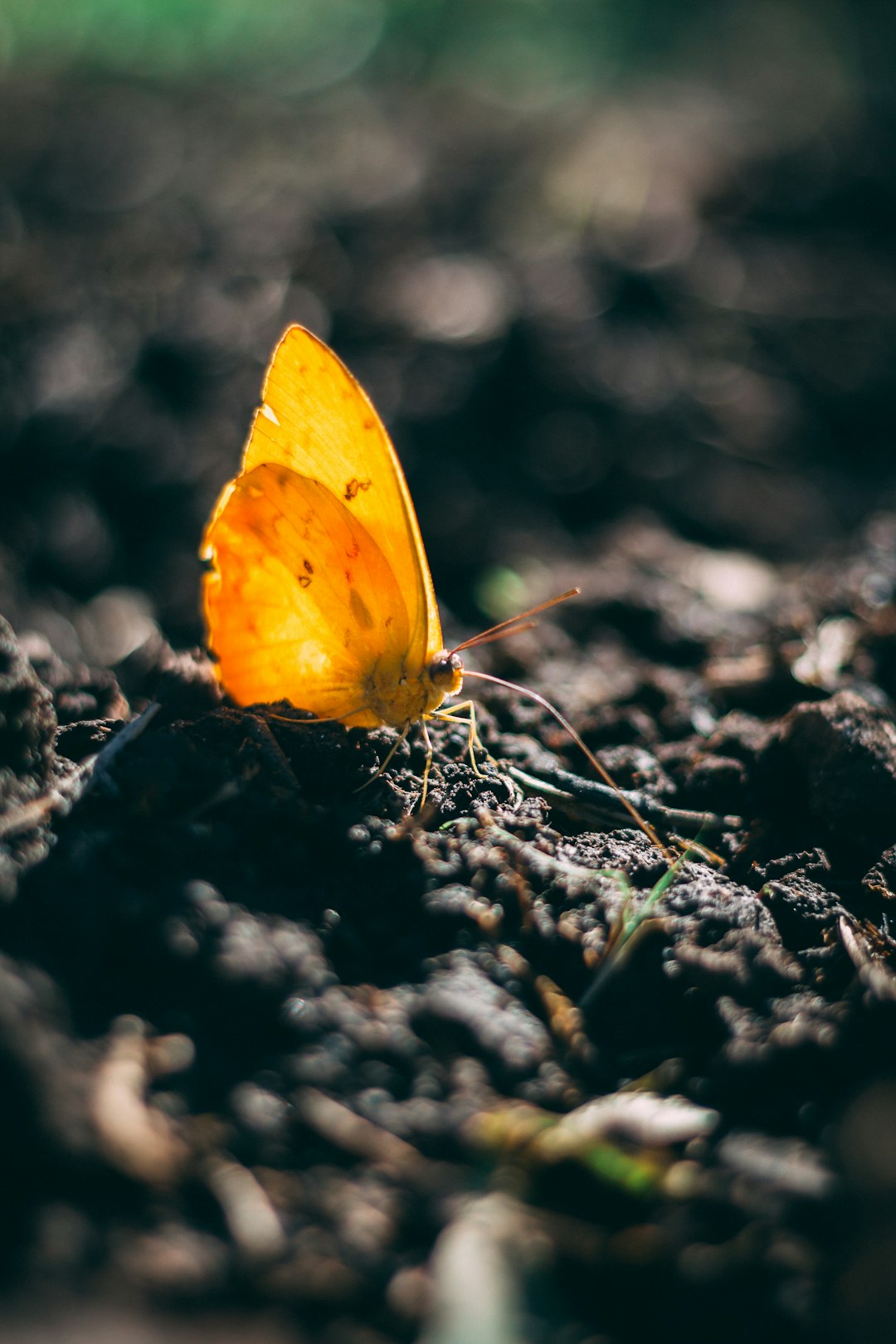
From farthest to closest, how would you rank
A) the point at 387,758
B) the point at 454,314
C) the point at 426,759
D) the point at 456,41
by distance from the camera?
the point at 456,41 < the point at 454,314 < the point at 426,759 < the point at 387,758

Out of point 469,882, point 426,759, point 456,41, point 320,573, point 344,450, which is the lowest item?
point 426,759

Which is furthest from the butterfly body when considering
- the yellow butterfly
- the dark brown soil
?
the dark brown soil

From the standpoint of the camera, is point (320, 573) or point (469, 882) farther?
point (320, 573)

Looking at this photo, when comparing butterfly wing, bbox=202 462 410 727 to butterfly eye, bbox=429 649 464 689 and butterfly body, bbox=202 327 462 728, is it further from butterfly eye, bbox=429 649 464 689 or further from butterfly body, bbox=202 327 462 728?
butterfly eye, bbox=429 649 464 689

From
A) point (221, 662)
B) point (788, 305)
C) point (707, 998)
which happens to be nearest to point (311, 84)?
point (788, 305)

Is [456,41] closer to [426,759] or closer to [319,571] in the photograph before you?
[319,571]

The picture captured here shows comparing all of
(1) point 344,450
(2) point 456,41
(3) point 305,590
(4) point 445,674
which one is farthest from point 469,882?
(2) point 456,41

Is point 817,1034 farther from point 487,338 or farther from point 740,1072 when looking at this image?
point 487,338

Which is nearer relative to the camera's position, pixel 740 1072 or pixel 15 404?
pixel 740 1072
